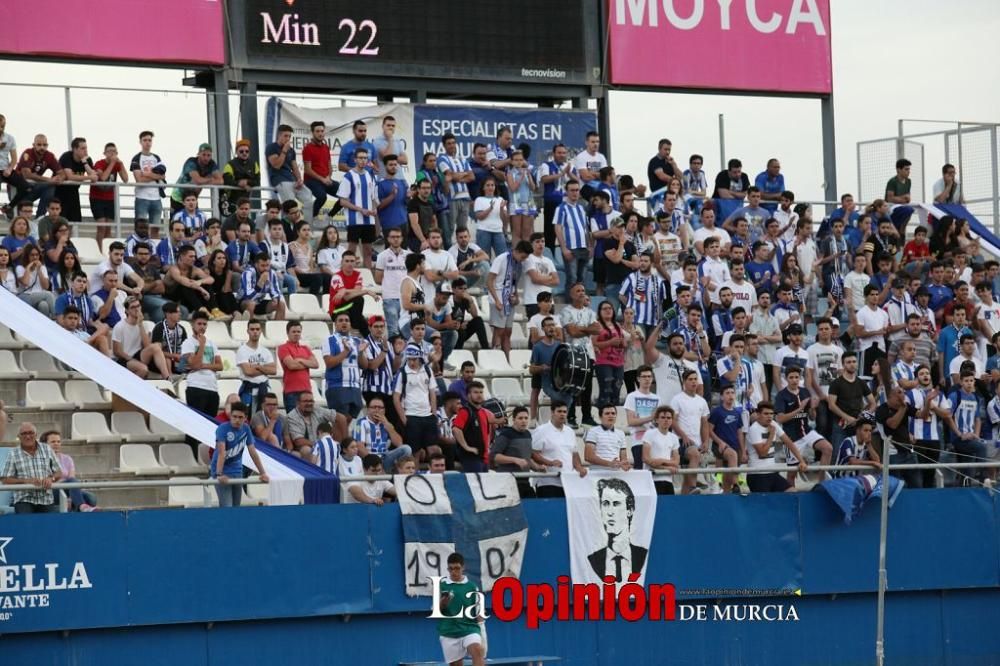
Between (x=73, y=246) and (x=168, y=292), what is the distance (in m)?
1.04

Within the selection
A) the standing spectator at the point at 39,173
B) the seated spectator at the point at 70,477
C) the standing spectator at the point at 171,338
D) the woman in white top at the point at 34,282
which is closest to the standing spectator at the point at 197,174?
the standing spectator at the point at 39,173

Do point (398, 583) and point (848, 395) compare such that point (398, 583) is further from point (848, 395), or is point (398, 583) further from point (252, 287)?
point (848, 395)

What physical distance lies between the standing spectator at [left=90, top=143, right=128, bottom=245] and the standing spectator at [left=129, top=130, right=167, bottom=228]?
199mm

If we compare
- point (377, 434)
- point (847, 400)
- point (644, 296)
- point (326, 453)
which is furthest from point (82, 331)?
point (847, 400)

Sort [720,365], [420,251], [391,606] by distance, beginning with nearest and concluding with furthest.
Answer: [391,606]
[720,365]
[420,251]

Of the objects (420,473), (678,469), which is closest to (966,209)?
(678,469)

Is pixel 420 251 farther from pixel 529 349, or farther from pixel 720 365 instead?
pixel 720 365

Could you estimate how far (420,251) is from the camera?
21.9 m

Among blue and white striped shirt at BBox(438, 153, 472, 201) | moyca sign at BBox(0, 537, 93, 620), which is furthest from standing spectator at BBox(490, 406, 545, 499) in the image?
blue and white striped shirt at BBox(438, 153, 472, 201)

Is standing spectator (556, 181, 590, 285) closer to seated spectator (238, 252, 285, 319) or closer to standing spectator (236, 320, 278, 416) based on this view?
seated spectator (238, 252, 285, 319)

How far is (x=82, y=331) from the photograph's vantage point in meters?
18.4

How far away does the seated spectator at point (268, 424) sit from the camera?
1759cm

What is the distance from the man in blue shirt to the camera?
1662 cm

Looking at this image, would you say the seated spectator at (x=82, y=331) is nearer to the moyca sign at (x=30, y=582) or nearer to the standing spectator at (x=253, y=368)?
the standing spectator at (x=253, y=368)
